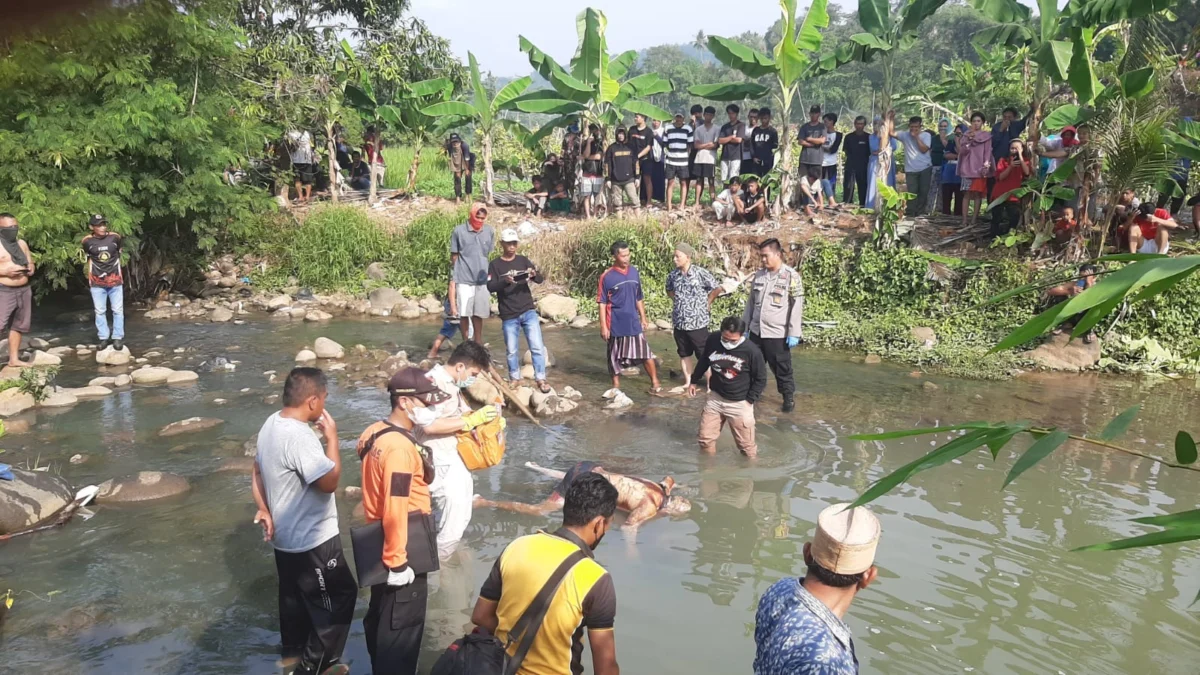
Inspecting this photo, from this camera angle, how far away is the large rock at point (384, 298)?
52.0 ft

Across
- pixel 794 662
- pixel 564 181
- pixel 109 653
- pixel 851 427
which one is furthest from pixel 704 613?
pixel 564 181

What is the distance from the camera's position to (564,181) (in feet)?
63.0

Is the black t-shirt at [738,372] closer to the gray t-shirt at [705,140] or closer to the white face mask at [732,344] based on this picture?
the white face mask at [732,344]

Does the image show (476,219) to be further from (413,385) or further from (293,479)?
(293,479)

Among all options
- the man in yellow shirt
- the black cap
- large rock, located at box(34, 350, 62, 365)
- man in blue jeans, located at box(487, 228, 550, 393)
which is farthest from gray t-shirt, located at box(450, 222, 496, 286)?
the man in yellow shirt

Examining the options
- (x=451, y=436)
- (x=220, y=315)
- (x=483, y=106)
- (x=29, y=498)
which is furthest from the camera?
(x=483, y=106)

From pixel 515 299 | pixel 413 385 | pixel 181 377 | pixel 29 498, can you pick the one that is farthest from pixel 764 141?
pixel 29 498

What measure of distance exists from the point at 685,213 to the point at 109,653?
13.3 m

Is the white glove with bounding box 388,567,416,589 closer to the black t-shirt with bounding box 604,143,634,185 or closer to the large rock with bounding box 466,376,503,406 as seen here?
the large rock with bounding box 466,376,503,406

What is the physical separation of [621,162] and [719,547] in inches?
453

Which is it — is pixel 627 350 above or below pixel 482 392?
above

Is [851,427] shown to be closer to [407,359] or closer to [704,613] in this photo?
[704,613]

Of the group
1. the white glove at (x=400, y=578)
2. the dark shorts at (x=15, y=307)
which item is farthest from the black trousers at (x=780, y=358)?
the dark shorts at (x=15, y=307)

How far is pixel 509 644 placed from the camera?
3598 millimetres
